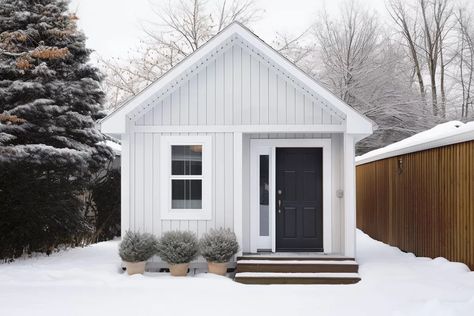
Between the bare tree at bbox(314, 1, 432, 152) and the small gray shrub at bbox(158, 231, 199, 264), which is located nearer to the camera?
the small gray shrub at bbox(158, 231, 199, 264)

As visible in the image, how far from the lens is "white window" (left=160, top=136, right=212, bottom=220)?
1032 centimetres

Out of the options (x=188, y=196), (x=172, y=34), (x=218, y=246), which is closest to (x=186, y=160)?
(x=188, y=196)

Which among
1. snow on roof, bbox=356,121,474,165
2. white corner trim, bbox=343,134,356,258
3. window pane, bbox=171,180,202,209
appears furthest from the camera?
window pane, bbox=171,180,202,209

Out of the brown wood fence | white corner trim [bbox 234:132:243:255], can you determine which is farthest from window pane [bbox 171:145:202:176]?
the brown wood fence

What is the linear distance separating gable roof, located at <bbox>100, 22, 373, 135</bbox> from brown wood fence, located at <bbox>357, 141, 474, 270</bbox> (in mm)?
1716

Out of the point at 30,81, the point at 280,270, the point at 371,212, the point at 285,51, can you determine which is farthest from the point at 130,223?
the point at 285,51

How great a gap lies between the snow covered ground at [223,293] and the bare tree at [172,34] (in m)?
16.8

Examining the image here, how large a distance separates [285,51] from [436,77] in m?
8.13

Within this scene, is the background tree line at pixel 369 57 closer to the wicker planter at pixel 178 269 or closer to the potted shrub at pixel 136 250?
the potted shrub at pixel 136 250

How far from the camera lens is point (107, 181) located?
16.5 metres

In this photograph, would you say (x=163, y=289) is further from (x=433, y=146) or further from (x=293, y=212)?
(x=433, y=146)

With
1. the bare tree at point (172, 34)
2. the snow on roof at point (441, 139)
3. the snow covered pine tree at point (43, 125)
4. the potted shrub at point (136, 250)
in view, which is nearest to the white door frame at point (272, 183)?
the snow on roof at point (441, 139)

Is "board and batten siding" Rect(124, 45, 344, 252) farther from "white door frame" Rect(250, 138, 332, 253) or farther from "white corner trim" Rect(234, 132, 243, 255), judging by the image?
"white door frame" Rect(250, 138, 332, 253)

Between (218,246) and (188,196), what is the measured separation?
1275 millimetres
